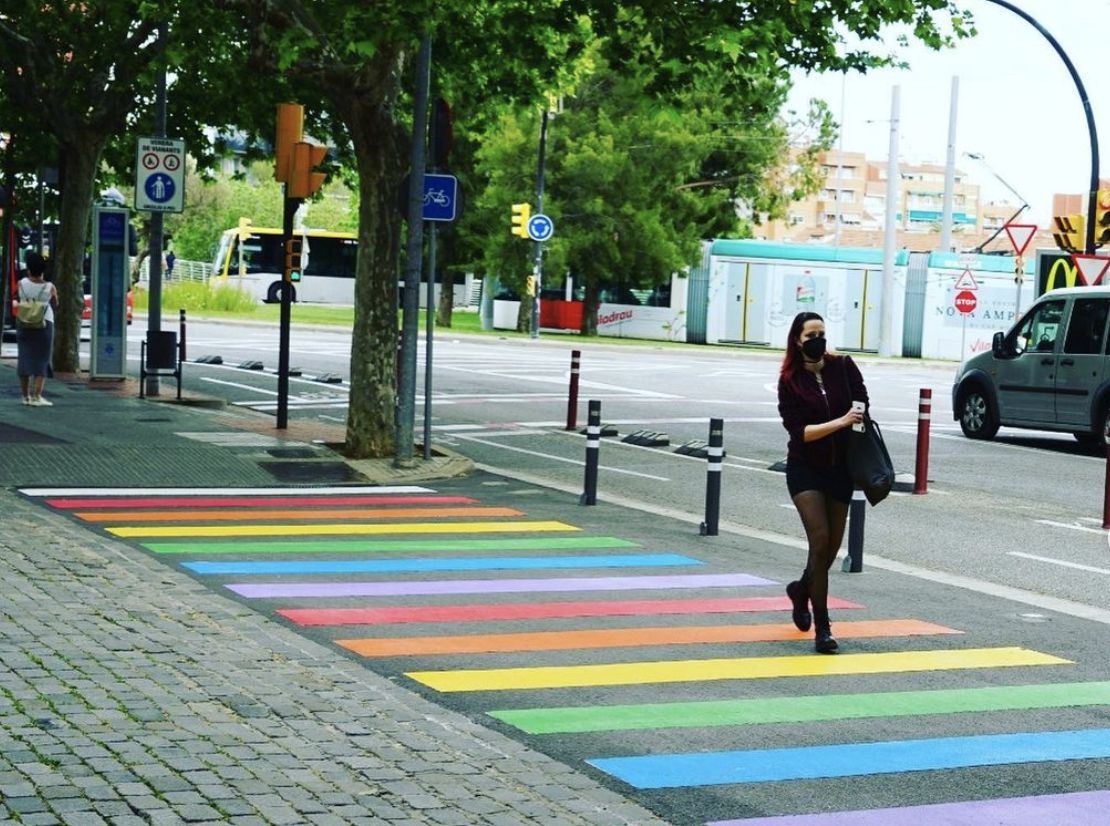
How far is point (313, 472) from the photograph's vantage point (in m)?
17.3

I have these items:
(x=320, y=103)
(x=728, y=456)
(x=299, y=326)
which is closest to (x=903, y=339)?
(x=299, y=326)

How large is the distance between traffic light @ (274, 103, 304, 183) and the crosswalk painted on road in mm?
7120

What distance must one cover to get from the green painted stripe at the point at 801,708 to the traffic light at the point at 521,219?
4476cm

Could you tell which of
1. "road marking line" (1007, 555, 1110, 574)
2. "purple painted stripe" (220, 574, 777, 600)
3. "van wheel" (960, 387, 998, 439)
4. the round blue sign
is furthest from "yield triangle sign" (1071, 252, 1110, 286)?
"purple painted stripe" (220, 574, 777, 600)

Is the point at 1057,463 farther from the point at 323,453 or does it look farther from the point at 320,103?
the point at 320,103

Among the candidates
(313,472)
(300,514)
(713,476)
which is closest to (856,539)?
(713,476)

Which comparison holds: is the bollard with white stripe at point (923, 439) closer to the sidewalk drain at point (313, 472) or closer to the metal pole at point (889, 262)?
the sidewalk drain at point (313, 472)

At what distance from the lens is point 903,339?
5616 cm

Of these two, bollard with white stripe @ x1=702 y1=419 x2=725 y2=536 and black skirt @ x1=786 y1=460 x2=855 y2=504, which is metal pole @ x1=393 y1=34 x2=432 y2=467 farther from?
black skirt @ x1=786 y1=460 x2=855 y2=504

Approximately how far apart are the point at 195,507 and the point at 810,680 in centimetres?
713

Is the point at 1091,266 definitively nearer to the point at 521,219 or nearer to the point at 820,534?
the point at 820,534

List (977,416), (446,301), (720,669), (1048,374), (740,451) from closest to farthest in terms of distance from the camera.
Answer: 1. (720,669)
2. (740,451)
3. (1048,374)
4. (977,416)
5. (446,301)

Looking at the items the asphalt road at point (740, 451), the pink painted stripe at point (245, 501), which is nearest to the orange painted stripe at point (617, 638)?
the asphalt road at point (740, 451)

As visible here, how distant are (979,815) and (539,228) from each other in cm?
4778
